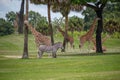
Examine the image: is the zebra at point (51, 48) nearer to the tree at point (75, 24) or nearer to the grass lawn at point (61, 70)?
the grass lawn at point (61, 70)

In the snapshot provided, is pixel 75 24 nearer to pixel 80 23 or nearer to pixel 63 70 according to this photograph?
pixel 80 23

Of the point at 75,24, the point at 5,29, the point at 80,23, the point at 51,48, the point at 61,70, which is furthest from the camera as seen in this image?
the point at 80,23

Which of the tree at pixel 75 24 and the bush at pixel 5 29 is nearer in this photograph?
the bush at pixel 5 29

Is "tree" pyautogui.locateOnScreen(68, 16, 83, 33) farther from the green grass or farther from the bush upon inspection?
the green grass

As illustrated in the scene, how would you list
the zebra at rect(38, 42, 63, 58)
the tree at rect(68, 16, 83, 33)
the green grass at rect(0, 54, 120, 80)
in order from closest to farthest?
the green grass at rect(0, 54, 120, 80), the zebra at rect(38, 42, 63, 58), the tree at rect(68, 16, 83, 33)

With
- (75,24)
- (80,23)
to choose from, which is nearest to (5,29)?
(75,24)

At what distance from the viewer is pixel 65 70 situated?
22.9 m

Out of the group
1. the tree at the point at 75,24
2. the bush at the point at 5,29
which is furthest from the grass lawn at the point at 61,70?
the tree at the point at 75,24

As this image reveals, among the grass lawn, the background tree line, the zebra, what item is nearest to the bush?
the background tree line

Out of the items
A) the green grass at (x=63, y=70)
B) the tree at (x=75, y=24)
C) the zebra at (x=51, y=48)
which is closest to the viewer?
the green grass at (x=63, y=70)

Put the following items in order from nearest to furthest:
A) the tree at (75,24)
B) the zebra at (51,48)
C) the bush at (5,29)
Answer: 1. the zebra at (51,48)
2. the bush at (5,29)
3. the tree at (75,24)

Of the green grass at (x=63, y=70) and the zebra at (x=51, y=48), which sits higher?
the zebra at (x=51, y=48)

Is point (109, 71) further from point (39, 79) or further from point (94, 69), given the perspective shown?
point (39, 79)

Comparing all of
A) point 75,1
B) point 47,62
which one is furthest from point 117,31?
point 47,62
